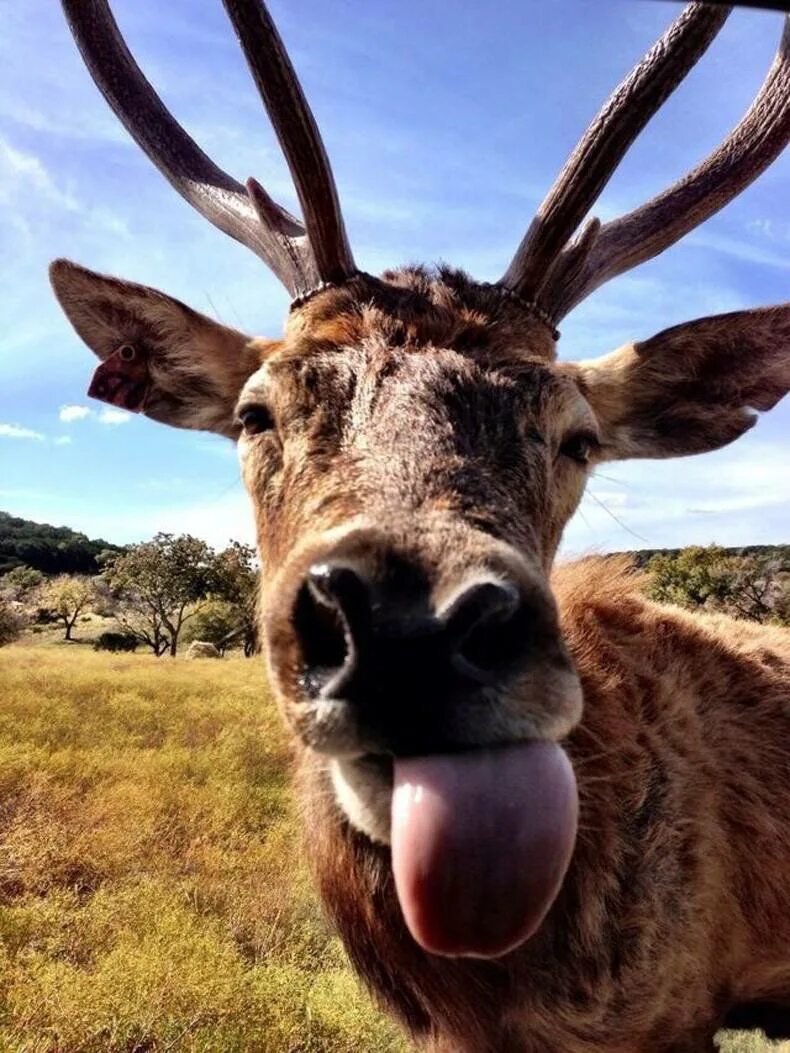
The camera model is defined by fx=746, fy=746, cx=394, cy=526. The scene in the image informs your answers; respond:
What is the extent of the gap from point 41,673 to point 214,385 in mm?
18541

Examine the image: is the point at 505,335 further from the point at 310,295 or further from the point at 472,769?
the point at 472,769

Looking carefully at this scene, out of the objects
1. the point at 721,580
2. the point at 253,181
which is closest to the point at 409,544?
the point at 253,181

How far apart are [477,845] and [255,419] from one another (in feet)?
7.55

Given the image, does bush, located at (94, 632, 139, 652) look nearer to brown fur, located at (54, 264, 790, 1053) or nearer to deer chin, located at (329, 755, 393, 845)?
brown fur, located at (54, 264, 790, 1053)

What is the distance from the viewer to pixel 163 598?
6275 cm

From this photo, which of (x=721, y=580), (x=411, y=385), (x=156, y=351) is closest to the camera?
(x=411, y=385)

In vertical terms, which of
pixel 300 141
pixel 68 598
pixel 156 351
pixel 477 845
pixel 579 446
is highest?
pixel 300 141

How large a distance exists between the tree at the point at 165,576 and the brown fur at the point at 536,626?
194 ft

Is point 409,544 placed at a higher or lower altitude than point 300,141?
lower

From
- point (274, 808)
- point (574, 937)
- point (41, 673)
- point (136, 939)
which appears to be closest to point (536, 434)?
point (574, 937)

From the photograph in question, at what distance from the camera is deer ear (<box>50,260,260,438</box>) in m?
4.32

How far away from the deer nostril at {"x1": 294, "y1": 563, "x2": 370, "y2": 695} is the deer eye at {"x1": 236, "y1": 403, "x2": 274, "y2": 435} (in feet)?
5.19

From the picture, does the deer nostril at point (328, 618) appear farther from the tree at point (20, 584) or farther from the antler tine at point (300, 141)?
the tree at point (20, 584)

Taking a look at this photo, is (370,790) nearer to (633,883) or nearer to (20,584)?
(633,883)
